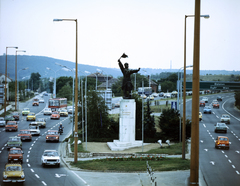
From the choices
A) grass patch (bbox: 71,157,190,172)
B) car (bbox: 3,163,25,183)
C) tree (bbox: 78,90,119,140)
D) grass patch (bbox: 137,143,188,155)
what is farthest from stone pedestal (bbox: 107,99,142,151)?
car (bbox: 3,163,25,183)

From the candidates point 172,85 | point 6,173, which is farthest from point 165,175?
point 172,85

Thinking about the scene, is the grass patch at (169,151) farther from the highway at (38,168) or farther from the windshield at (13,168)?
the windshield at (13,168)

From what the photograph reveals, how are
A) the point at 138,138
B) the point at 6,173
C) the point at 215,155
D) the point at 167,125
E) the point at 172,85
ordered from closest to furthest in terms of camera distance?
the point at 6,173 → the point at 215,155 → the point at 167,125 → the point at 138,138 → the point at 172,85

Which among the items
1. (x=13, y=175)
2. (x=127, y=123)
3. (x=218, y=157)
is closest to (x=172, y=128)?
(x=127, y=123)

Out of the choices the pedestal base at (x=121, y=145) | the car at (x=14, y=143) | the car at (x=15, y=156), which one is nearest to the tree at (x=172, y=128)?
the pedestal base at (x=121, y=145)

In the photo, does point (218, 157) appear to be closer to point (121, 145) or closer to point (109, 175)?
point (109, 175)

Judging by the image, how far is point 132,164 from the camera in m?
30.6

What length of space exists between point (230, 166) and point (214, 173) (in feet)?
13.0

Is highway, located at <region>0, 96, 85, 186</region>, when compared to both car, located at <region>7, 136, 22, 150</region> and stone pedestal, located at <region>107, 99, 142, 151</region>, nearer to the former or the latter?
car, located at <region>7, 136, 22, 150</region>

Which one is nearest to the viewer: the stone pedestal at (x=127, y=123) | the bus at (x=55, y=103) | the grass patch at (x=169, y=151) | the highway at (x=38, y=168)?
the highway at (x=38, y=168)

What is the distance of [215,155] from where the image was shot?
35438 millimetres

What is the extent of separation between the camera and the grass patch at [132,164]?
2819 cm

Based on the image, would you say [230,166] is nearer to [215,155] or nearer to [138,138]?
[215,155]

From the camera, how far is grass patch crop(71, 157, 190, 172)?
28188mm
